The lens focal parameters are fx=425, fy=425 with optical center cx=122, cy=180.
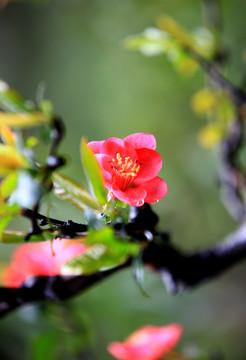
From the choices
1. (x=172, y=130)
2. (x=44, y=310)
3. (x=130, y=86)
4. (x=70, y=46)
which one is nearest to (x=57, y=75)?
(x=70, y=46)

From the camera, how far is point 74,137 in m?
1.26

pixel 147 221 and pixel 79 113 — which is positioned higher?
pixel 147 221

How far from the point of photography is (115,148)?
0.28 metres

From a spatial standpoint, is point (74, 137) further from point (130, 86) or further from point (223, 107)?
point (223, 107)

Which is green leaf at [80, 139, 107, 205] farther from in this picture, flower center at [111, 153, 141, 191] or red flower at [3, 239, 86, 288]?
red flower at [3, 239, 86, 288]

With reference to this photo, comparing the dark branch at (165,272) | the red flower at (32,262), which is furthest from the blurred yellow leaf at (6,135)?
the red flower at (32,262)

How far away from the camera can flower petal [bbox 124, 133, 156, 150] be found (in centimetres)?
29

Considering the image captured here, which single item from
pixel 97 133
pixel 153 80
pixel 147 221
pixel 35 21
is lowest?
pixel 97 133

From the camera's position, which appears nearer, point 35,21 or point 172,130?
point 172,130

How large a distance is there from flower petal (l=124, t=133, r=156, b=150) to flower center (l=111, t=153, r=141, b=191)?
0.01 m

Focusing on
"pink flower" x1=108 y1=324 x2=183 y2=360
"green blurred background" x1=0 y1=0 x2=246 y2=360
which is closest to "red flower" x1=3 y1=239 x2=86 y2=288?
"pink flower" x1=108 y1=324 x2=183 y2=360

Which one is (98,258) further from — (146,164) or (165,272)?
(165,272)

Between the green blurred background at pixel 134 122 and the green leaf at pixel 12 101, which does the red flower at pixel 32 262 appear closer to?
the green leaf at pixel 12 101

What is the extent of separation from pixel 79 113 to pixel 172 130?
0.30 metres
